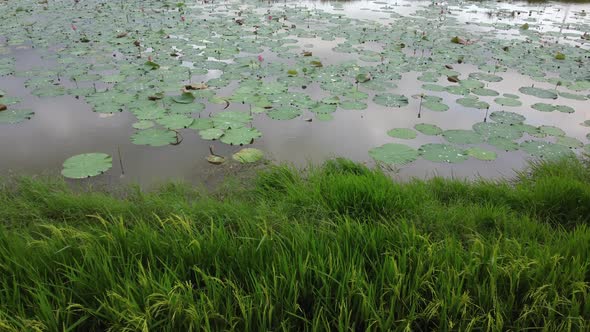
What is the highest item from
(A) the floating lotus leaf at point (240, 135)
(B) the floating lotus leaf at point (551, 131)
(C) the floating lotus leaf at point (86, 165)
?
(B) the floating lotus leaf at point (551, 131)

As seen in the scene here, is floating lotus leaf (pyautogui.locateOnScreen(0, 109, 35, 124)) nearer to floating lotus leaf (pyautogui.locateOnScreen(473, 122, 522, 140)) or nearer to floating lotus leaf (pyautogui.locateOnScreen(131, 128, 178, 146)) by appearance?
floating lotus leaf (pyautogui.locateOnScreen(131, 128, 178, 146))

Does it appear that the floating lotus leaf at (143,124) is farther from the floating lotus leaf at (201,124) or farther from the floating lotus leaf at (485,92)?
the floating lotus leaf at (485,92)

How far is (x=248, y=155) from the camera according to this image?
4023 mm

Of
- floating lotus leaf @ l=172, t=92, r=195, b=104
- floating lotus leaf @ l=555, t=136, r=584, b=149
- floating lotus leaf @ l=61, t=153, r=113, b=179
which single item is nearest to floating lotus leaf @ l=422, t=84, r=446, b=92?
floating lotus leaf @ l=555, t=136, r=584, b=149

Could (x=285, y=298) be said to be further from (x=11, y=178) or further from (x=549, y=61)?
(x=549, y=61)

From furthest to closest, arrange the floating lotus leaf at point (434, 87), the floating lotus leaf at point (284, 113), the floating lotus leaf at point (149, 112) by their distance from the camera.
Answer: the floating lotus leaf at point (434, 87), the floating lotus leaf at point (284, 113), the floating lotus leaf at point (149, 112)

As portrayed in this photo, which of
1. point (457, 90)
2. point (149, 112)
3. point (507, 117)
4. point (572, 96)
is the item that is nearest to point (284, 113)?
point (149, 112)

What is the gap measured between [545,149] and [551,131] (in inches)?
21.9

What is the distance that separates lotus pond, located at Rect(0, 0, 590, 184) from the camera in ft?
13.5

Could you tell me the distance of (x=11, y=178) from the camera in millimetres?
3562

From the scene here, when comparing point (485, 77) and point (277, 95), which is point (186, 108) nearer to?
point (277, 95)

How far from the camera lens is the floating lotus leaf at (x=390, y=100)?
17.4 feet

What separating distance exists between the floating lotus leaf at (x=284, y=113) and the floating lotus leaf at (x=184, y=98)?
1.13m

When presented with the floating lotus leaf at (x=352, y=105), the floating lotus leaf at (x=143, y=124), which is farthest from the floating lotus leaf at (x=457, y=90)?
the floating lotus leaf at (x=143, y=124)
